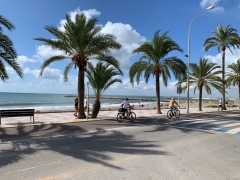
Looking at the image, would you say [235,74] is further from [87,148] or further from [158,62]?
[87,148]

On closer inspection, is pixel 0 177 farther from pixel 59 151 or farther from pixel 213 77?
pixel 213 77

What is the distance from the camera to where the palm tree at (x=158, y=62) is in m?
20.9

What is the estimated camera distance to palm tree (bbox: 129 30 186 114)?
20938 millimetres

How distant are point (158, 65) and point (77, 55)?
9.07m

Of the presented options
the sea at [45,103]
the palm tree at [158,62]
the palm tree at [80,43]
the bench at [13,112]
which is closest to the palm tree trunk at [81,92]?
the palm tree at [80,43]

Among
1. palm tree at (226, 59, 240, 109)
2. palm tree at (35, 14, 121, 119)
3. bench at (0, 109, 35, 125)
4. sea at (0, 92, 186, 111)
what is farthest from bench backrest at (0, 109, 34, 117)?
palm tree at (226, 59, 240, 109)

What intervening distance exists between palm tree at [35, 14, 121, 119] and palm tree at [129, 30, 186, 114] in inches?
241

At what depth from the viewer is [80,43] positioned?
48.6ft

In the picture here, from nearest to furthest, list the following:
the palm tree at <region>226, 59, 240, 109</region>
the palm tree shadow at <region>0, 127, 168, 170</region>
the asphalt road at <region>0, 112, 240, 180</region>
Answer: the asphalt road at <region>0, 112, 240, 180</region>
the palm tree shadow at <region>0, 127, 168, 170</region>
the palm tree at <region>226, 59, 240, 109</region>

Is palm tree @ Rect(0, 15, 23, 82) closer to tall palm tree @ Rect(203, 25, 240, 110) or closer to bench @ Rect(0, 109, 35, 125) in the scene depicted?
bench @ Rect(0, 109, 35, 125)

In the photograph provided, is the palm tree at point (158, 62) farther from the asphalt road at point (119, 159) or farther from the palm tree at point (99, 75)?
the asphalt road at point (119, 159)

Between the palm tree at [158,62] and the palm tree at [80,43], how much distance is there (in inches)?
241

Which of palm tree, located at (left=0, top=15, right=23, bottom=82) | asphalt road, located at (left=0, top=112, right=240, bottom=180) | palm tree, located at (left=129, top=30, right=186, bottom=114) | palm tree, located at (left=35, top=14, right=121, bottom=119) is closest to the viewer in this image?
asphalt road, located at (left=0, top=112, right=240, bottom=180)

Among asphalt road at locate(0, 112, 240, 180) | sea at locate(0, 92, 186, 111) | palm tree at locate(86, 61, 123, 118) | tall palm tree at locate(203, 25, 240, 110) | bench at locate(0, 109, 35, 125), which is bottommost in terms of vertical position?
sea at locate(0, 92, 186, 111)
